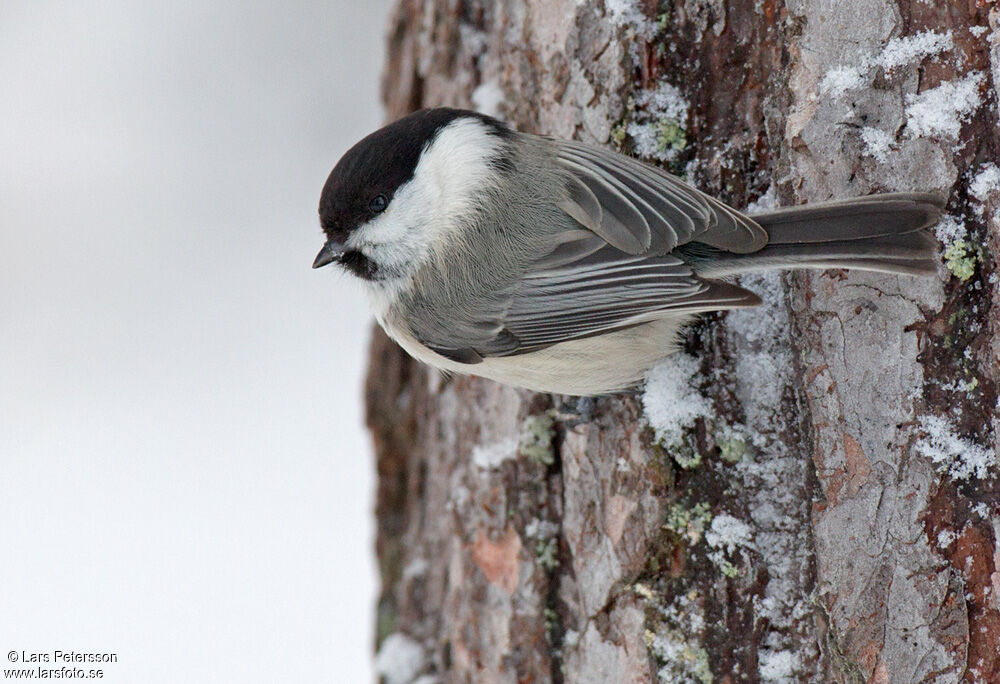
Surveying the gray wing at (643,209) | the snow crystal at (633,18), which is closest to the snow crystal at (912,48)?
the gray wing at (643,209)

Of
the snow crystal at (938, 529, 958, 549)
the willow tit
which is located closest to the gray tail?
the willow tit

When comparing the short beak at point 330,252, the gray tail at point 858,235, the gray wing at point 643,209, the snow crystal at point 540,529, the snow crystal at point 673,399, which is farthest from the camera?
the snow crystal at point 540,529

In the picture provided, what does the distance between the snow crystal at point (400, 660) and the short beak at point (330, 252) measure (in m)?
1.01

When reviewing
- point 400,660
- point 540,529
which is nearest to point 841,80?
point 540,529

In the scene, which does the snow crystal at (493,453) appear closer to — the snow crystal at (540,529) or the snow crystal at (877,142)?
the snow crystal at (540,529)

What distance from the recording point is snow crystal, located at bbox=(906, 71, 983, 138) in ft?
3.64

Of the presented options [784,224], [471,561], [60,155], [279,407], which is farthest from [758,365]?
[60,155]

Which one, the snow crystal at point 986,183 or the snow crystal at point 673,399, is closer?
the snow crystal at point 986,183

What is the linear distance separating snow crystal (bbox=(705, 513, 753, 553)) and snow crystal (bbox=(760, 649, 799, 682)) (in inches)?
6.2

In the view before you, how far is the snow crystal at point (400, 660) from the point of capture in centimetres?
200

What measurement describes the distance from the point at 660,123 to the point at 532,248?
1.01 ft

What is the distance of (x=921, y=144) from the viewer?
3.72ft

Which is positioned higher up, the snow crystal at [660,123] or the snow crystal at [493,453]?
the snow crystal at [660,123]

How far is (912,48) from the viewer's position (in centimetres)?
114
